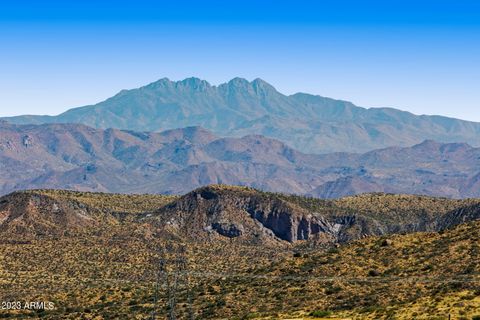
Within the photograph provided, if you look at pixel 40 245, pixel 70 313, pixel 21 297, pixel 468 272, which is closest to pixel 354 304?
pixel 468 272

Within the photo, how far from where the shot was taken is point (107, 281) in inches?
4897

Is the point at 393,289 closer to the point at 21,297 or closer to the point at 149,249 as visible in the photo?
the point at 21,297

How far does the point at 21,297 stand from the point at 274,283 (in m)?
35.4

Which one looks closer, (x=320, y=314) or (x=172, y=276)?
(x=320, y=314)

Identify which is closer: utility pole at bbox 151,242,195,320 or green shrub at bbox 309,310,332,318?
green shrub at bbox 309,310,332,318

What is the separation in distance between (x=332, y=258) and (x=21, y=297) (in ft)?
138

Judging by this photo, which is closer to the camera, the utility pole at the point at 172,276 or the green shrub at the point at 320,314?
the green shrub at the point at 320,314

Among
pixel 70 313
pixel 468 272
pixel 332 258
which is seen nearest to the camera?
pixel 468 272

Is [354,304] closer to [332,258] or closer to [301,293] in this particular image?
[301,293]

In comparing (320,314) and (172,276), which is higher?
(320,314)

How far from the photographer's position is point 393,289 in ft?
278

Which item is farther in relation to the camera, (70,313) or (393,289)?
(70,313)

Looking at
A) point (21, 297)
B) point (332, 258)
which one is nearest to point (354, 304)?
point (332, 258)

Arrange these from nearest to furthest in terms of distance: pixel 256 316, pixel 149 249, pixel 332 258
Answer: pixel 256 316
pixel 332 258
pixel 149 249
